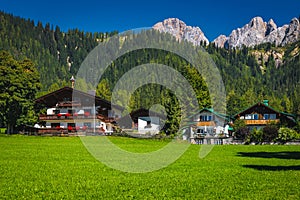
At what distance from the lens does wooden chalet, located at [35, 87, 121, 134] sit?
63469 mm

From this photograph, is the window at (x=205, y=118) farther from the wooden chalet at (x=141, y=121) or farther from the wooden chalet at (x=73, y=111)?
the wooden chalet at (x=73, y=111)

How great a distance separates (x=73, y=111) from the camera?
220 feet

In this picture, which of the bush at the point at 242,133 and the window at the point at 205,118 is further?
the window at the point at 205,118

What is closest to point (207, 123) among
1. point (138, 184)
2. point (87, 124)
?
point (87, 124)

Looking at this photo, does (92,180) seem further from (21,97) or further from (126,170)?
(21,97)

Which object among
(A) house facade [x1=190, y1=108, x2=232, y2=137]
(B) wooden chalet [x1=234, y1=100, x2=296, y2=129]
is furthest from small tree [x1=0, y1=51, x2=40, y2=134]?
(B) wooden chalet [x1=234, y1=100, x2=296, y2=129]

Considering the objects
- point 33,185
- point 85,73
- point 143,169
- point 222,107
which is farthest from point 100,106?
point 85,73

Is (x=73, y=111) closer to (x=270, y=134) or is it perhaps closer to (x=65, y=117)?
(x=65, y=117)

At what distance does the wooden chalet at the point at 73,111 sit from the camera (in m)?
63.5

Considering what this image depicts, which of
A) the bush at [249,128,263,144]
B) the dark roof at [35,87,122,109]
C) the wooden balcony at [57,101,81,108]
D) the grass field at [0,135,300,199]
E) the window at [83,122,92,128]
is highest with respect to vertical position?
the dark roof at [35,87,122,109]

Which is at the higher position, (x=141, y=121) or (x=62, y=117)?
(x=62, y=117)

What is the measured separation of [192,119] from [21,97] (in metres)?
29.4

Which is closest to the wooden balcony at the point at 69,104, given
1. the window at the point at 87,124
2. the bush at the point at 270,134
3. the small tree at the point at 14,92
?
the window at the point at 87,124

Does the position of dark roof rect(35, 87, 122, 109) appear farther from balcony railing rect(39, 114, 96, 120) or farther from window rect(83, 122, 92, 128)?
window rect(83, 122, 92, 128)
